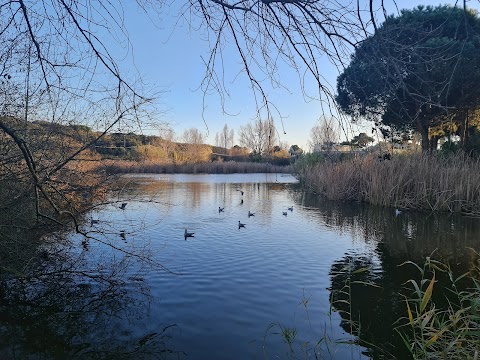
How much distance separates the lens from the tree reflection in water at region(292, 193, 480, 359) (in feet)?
12.1

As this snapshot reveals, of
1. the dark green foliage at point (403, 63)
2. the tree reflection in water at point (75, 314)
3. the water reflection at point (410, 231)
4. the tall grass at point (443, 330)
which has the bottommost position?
the tree reflection in water at point (75, 314)

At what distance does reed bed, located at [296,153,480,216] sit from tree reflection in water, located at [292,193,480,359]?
71 cm

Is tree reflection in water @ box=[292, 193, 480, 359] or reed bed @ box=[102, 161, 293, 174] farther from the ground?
reed bed @ box=[102, 161, 293, 174]

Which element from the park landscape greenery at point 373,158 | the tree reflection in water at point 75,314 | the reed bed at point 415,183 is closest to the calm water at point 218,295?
the tree reflection in water at point 75,314

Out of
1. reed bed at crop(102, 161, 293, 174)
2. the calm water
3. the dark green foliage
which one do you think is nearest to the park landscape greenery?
the dark green foliage

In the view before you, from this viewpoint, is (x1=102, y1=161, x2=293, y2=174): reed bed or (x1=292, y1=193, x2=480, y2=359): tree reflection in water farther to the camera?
(x1=102, y1=161, x2=293, y2=174): reed bed

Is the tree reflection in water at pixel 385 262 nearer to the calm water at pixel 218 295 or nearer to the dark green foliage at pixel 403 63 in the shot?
the calm water at pixel 218 295

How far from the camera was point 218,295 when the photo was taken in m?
4.57

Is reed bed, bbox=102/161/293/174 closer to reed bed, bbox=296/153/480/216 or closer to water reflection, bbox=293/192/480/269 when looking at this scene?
reed bed, bbox=296/153/480/216

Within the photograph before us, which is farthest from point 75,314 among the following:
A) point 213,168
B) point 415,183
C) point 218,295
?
point 213,168

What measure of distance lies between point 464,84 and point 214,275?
1264 cm

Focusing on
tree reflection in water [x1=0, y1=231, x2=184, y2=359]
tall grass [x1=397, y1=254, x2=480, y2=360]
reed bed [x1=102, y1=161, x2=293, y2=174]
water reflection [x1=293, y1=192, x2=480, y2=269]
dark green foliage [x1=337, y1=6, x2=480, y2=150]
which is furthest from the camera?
reed bed [x1=102, y1=161, x2=293, y2=174]

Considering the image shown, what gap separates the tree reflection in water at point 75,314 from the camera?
334 cm

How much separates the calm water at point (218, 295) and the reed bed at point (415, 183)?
10.4 feet
